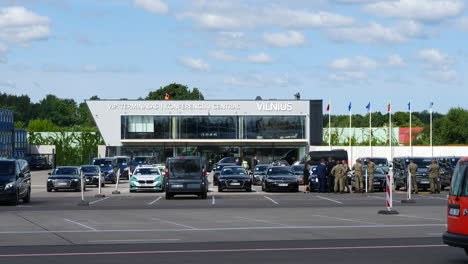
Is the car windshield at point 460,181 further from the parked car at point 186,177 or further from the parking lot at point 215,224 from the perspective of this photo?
the parked car at point 186,177

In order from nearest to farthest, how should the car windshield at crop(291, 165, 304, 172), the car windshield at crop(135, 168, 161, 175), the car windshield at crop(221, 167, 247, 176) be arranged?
the car windshield at crop(135, 168, 161, 175) < the car windshield at crop(221, 167, 247, 176) < the car windshield at crop(291, 165, 304, 172)

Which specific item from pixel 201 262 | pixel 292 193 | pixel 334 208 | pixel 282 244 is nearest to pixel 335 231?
pixel 282 244

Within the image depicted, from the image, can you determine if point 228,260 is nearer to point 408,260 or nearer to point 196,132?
point 408,260

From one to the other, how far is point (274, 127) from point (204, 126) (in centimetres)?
722

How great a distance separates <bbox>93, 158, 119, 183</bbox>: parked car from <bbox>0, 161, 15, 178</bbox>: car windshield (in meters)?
24.4

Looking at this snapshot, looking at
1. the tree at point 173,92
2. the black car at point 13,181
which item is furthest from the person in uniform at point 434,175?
the tree at point 173,92

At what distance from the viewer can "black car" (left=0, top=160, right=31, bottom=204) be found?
33656mm

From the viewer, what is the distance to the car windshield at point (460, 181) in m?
14.3

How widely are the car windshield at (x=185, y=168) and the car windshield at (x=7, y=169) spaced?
7.29 meters

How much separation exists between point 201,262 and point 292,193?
3061 centimetres

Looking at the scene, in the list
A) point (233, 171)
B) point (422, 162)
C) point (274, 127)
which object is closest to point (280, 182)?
point (233, 171)

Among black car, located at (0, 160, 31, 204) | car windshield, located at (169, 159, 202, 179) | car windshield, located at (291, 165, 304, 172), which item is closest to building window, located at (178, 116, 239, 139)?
car windshield, located at (291, 165, 304, 172)

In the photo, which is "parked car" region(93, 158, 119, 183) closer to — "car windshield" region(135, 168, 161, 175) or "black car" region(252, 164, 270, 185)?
"black car" region(252, 164, 270, 185)

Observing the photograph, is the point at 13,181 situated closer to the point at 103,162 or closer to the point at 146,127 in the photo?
the point at 103,162
